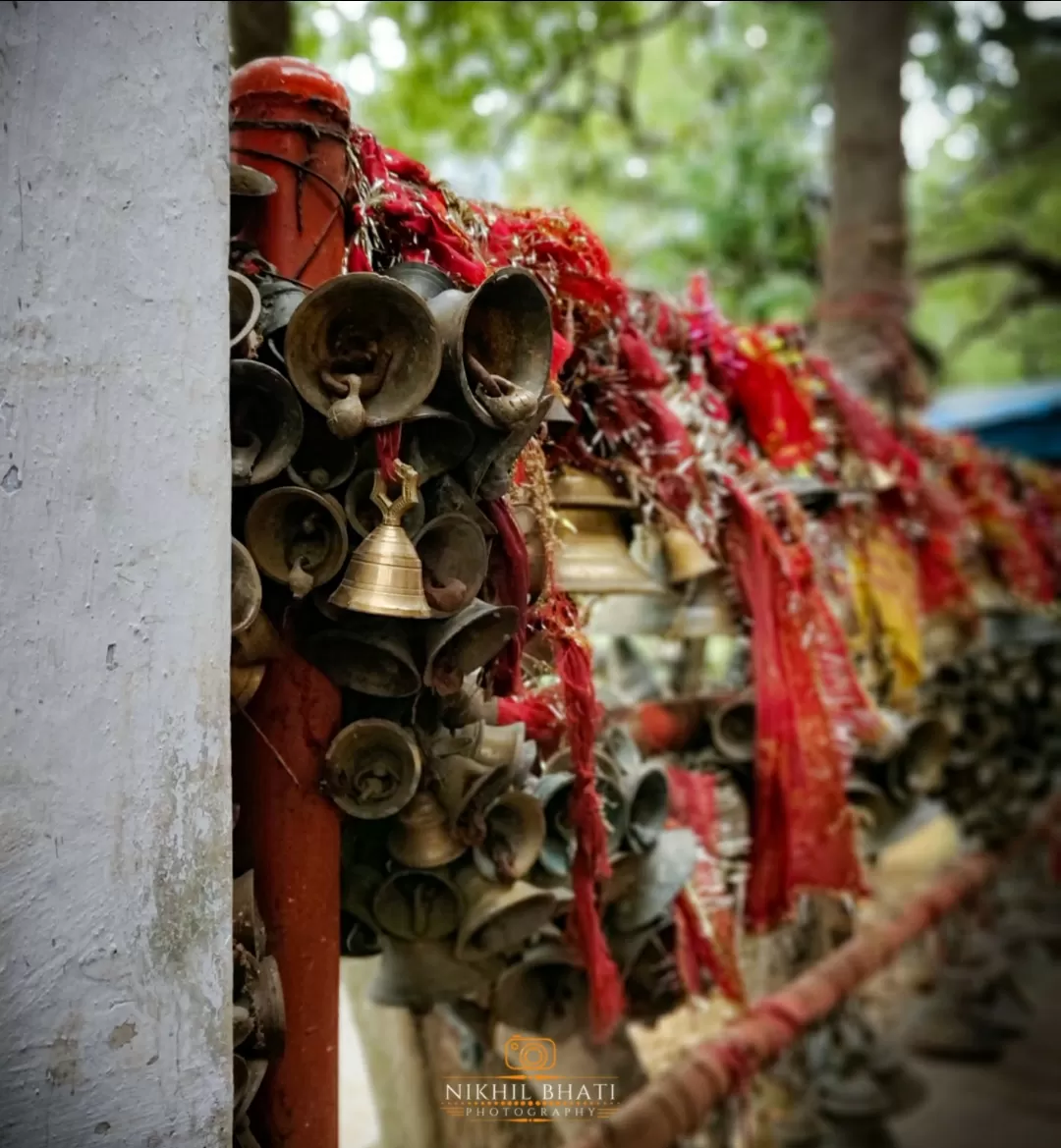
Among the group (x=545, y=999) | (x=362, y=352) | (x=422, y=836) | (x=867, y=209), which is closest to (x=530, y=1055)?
(x=545, y=999)

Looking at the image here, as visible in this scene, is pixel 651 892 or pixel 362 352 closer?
pixel 362 352

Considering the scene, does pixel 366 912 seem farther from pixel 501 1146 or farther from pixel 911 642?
pixel 911 642

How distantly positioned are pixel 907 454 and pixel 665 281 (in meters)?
3.94

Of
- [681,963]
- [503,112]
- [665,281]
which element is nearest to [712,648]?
[665,281]

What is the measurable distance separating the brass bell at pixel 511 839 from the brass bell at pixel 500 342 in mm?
635

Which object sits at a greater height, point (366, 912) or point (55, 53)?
point (55, 53)

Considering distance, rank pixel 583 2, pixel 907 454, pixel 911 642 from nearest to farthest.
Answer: pixel 911 642 < pixel 907 454 < pixel 583 2

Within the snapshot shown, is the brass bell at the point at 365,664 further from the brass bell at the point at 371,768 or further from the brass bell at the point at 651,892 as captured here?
the brass bell at the point at 651,892

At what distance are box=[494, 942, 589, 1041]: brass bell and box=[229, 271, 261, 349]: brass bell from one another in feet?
3.81

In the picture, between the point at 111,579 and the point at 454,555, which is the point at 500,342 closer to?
the point at 454,555

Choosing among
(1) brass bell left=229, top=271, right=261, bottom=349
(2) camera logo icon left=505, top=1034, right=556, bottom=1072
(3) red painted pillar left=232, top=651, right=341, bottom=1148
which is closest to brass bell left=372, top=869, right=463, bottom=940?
(3) red painted pillar left=232, top=651, right=341, bottom=1148

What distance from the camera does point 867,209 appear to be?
175 inches

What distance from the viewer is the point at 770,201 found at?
5.96 m

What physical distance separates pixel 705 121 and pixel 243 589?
8657 millimetres
